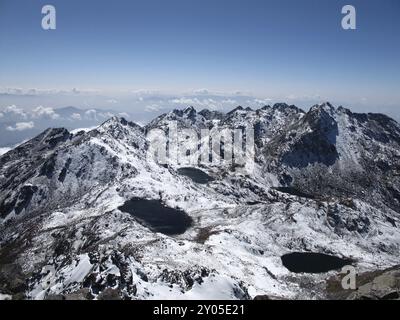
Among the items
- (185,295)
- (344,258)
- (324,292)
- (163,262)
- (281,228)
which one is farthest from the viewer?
(281,228)

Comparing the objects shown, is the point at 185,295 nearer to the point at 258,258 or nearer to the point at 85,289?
the point at 85,289

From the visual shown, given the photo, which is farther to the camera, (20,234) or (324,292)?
(20,234)

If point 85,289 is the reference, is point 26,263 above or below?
below
